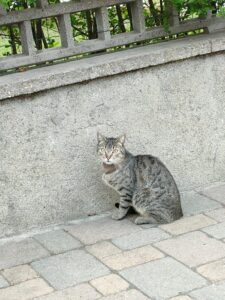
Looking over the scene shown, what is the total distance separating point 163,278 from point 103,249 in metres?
0.67

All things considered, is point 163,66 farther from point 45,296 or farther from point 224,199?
point 45,296

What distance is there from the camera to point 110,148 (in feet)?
17.0

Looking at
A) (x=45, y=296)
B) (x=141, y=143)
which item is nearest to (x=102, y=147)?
(x=141, y=143)

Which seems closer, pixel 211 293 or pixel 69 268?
pixel 211 293

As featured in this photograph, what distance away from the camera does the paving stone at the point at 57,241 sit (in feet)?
16.3

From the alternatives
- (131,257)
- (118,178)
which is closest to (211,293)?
(131,257)

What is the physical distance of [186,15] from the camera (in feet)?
20.0

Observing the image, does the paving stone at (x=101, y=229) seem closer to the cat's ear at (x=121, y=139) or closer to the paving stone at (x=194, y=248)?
the paving stone at (x=194, y=248)

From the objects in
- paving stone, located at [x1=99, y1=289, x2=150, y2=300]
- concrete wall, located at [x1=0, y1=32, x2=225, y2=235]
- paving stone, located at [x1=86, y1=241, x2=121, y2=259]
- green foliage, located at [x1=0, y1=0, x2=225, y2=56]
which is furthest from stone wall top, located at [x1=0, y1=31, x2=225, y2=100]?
paving stone, located at [x1=99, y1=289, x2=150, y2=300]

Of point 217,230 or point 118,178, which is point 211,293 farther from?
point 118,178

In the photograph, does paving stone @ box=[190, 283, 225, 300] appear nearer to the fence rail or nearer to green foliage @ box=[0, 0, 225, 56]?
the fence rail

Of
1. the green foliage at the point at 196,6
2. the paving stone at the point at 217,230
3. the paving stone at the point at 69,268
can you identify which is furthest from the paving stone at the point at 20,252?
the green foliage at the point at 196,6

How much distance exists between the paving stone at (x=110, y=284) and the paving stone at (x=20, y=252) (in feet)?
2.13

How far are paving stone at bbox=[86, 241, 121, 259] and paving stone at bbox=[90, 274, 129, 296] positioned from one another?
1.14ft
